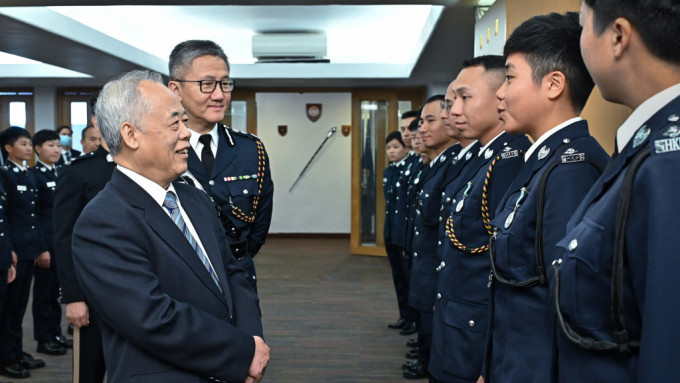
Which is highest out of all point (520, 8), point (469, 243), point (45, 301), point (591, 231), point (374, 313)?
point (520, 8)

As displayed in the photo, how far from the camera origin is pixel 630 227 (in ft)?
3.23

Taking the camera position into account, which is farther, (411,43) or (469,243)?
(411,43)

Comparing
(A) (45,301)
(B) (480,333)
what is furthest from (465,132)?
(A) (45,301)

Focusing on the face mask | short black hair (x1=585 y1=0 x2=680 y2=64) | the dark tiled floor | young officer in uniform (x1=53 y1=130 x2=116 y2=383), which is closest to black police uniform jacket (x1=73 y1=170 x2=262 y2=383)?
short black hair (x1=585 y1=0 x2=680 y2=64)

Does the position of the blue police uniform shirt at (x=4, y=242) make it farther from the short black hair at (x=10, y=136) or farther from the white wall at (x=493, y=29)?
the white wall at (x=493, y=29)

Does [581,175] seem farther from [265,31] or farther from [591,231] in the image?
[265,31]

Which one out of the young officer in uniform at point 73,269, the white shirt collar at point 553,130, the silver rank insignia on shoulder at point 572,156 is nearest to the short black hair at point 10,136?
the young officer in uniform at point 73,269

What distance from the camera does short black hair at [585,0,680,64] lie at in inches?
38.7

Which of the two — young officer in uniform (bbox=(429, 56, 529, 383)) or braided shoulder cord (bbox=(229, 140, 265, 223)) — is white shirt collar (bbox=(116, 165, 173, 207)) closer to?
braided shoulder cord (bbox=(229, 140, 265, 223))

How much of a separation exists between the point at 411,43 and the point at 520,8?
19.9 ft

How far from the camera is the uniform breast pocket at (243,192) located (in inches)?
97.4

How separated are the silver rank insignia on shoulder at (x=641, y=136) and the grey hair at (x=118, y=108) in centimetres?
118

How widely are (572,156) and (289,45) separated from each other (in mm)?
7224

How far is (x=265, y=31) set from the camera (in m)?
8.37
